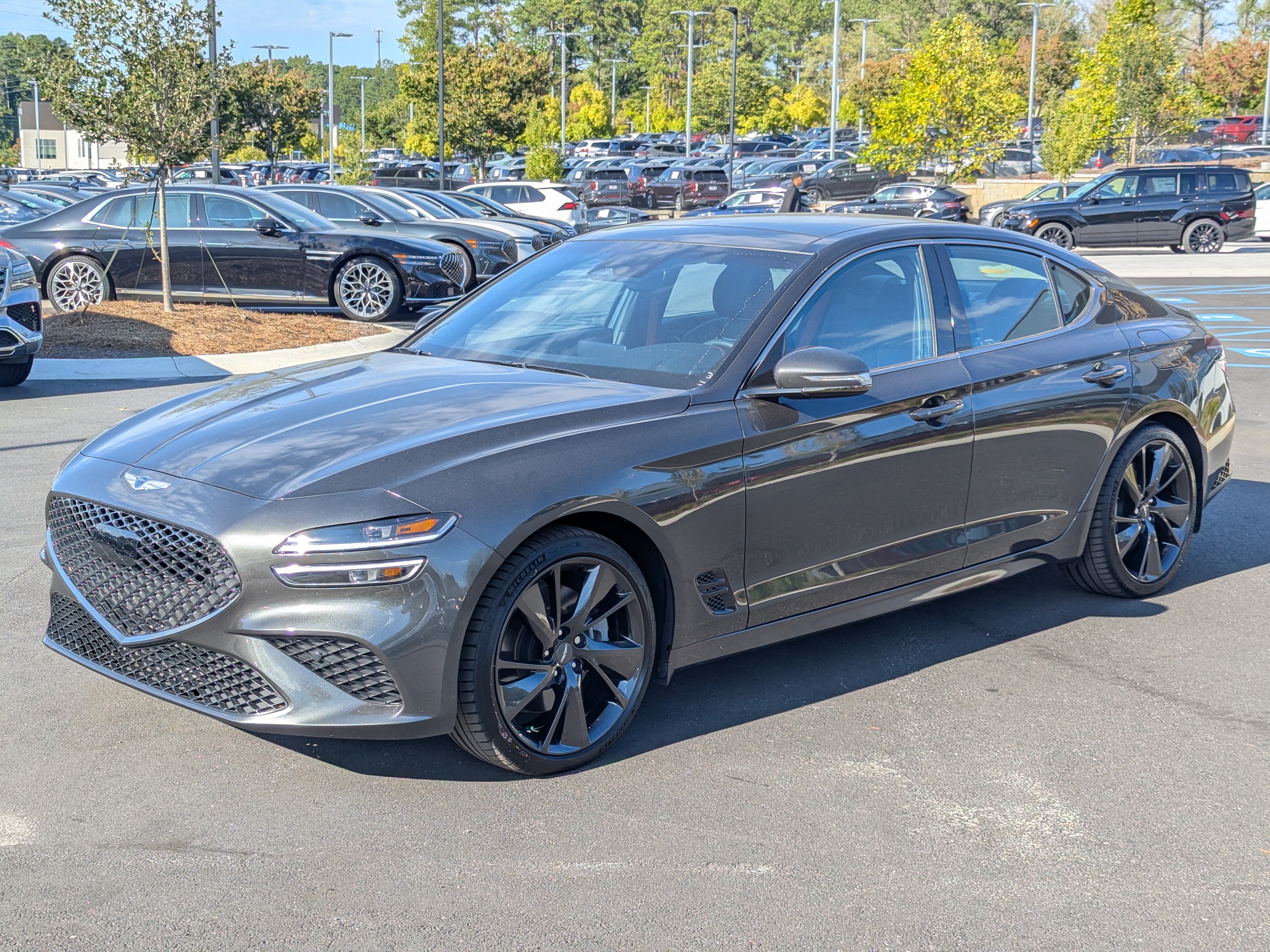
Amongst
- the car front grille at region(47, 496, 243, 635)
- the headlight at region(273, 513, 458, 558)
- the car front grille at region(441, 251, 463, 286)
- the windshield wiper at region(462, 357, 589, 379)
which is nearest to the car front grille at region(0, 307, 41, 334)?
the car front grille at region(441, 251, 463, 286)

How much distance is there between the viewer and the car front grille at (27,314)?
1096cm

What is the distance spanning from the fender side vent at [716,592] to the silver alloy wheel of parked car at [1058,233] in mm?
26710

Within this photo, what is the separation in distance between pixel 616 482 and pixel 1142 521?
2950 mm

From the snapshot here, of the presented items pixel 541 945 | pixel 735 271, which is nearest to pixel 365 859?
pixel 541 945

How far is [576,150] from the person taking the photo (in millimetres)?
81000

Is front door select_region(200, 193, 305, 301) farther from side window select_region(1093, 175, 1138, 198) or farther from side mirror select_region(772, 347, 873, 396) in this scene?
side window select_region(1093, 175, 1138, 198)

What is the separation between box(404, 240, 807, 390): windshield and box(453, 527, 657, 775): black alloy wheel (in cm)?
79

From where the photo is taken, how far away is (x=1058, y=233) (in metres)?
29.7

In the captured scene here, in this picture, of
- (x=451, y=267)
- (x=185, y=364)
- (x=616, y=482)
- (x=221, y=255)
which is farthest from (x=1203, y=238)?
(x=616, y=482)

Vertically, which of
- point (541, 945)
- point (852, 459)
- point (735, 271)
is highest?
point (735, 271)

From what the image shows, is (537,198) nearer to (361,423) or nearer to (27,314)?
(27,314)

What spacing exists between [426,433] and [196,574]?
29.8 inches

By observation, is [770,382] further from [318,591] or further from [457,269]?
[457,269]

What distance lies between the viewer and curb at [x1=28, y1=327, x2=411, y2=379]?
41.0 ft
